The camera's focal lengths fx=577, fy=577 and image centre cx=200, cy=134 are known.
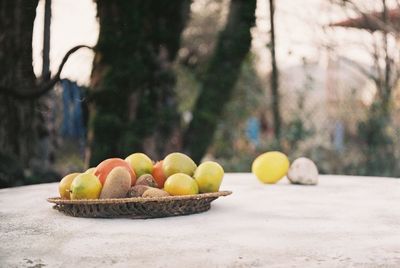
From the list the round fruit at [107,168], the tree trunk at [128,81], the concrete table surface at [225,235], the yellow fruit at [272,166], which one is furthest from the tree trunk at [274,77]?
the round fruit at [107,168]

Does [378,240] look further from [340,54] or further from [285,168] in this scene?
[340,54]

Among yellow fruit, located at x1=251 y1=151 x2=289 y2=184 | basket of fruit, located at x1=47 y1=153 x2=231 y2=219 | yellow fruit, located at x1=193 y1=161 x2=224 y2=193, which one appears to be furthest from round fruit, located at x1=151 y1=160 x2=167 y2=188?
yellow fruit, located at x1=251 y1=151 x2=289 y2=184

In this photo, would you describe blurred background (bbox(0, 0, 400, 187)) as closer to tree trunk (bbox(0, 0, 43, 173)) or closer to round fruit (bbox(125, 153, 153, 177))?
tree trunk (bbox(0, 0, 43, 173))

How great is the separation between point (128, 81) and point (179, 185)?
2.31 metres

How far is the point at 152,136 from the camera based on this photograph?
12.7ft

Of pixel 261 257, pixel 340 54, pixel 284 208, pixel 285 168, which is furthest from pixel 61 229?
pixel 340 54

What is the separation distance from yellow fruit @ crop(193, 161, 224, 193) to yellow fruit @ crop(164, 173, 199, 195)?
0.22ft

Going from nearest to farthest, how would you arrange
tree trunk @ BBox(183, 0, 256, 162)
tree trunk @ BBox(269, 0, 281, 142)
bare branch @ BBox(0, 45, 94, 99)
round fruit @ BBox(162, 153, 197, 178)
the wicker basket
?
1. the wicker basket
2. round fruit @ BBox(162, 153, 197, 178)
3. bare branch @ BBox(0, 45, 94, 99)
4. tree trunk @ BBox(183, 0, 256, 162)
5. tree trunk @ BBox(269, 0, 281, 142)

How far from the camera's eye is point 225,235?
124 cm

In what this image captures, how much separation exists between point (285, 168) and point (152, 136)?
176 centimetres

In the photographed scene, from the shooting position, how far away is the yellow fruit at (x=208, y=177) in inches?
63.3

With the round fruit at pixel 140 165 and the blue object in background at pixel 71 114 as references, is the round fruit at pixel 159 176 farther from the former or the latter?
the blue object in background at pixel 71 114

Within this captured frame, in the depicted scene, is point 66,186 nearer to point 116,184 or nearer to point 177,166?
point 116,184

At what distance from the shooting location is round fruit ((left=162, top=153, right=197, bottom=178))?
65.5 inches
